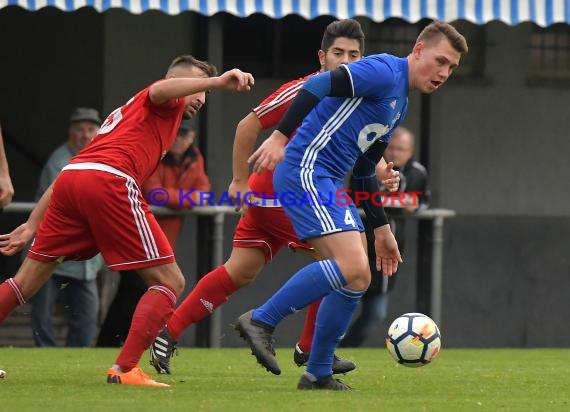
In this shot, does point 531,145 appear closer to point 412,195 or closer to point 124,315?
point 412,195

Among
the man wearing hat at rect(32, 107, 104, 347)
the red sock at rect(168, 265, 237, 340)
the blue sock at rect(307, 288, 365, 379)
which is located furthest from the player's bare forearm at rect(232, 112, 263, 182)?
the man wearing hat at rect(32, 107, 104, 347)

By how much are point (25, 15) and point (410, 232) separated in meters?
4.43

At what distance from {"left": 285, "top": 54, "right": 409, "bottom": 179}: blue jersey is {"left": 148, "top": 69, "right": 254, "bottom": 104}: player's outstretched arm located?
388 mm

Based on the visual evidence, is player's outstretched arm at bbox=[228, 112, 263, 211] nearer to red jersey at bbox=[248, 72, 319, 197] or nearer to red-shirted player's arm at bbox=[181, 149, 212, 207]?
red jersey at bbox=[248, 72, 319, 197]

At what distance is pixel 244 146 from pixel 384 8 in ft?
14.8

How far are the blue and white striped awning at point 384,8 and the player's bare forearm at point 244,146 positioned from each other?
3.91m

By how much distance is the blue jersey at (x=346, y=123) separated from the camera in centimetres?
756

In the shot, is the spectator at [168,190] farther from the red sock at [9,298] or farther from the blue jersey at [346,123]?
the blue jersey at [346,123]

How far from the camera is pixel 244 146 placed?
870 centimetres

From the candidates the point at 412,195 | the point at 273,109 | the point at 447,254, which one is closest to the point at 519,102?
the point at 447,254

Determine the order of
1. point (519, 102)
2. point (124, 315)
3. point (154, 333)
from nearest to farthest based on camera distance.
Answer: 1. point (154, 333)
2. point (124, 315)
3. point (519, 102)

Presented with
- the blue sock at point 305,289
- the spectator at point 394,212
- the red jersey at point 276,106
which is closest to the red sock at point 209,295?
the red jersey at point 276,106

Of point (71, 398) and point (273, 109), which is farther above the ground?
point (273, 109)

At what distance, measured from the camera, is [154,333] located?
309 inches
